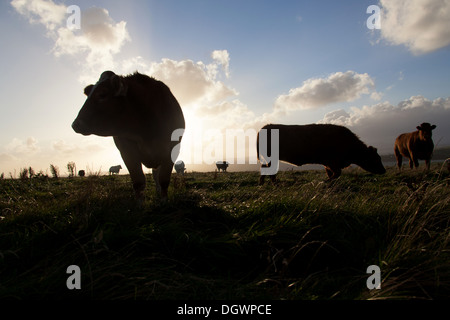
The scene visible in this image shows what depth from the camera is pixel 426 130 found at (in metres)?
14.0

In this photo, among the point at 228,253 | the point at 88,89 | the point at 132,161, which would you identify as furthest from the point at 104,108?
the point at 228,253

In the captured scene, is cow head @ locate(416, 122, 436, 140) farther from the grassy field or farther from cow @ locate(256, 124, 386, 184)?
the grassy field

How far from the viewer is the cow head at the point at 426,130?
13.8 metres

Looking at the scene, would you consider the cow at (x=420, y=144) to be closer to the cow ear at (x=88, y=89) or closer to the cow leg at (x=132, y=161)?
the cow leg at (x=132, y=161)

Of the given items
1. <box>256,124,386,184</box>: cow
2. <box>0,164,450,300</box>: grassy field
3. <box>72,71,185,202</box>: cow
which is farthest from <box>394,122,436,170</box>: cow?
<box>72,71,185,202</box>: cow

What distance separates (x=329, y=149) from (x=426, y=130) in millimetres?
7903

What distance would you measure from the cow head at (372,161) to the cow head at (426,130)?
5.73 m

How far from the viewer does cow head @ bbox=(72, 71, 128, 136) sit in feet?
13.7

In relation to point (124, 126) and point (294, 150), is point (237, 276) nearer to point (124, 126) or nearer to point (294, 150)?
point (124, 126)

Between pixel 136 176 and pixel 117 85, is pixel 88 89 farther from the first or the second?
pixel 136 176

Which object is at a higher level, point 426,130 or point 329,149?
point 426,130

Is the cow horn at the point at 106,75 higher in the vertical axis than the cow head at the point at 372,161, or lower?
higher

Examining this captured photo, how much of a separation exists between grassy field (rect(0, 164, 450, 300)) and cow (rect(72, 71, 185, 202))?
4.24 feet

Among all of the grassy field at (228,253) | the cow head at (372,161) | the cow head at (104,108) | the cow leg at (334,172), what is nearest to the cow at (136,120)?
the cow head at (104,108)
